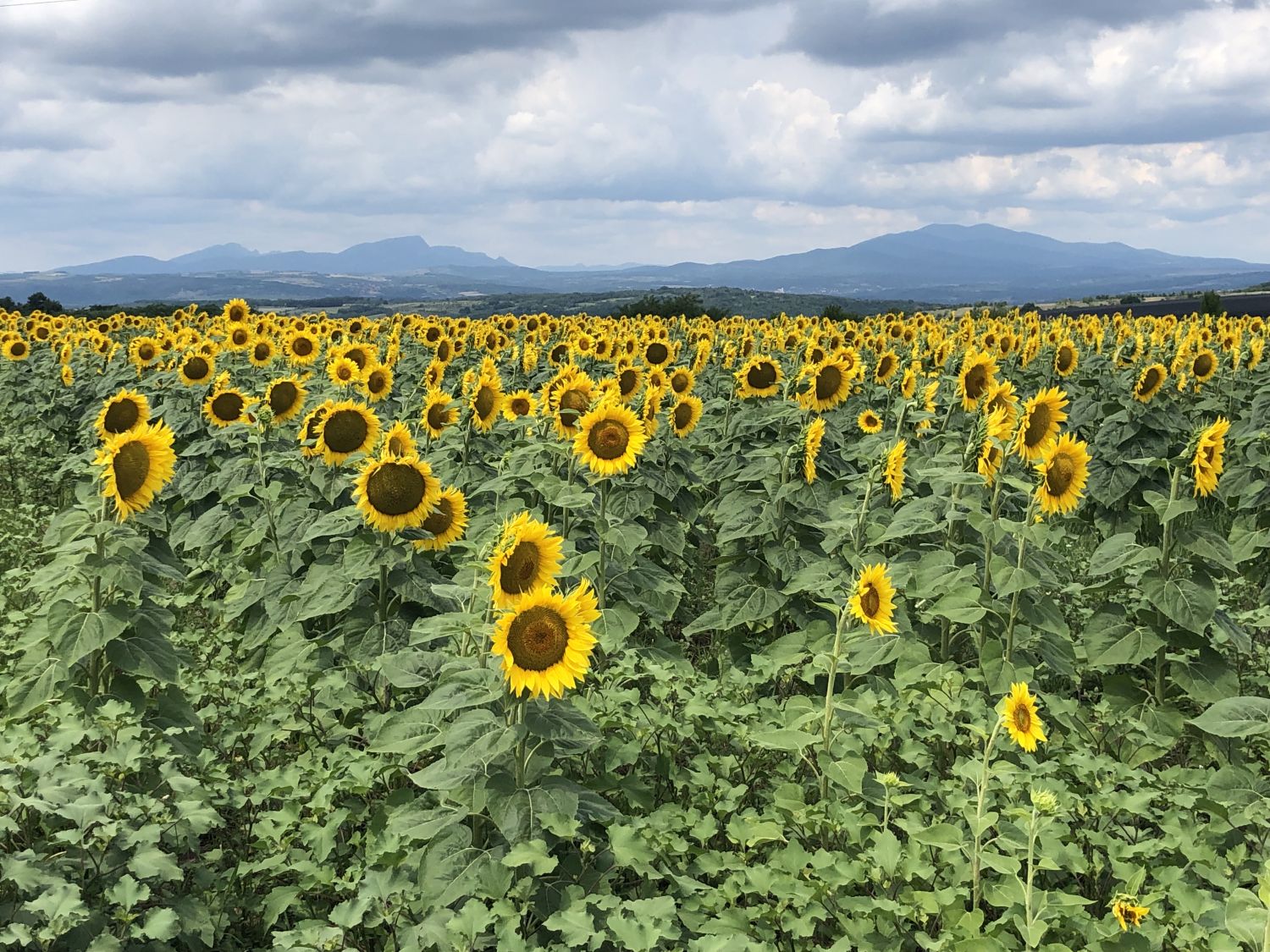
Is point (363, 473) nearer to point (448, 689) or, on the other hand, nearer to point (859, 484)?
point (448, 689)

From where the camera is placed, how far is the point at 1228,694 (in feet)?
15.4

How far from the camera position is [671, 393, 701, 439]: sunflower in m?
6.98

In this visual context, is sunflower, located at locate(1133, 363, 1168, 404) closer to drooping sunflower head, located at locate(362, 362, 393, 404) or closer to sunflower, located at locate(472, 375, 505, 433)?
sunflower, located at locate(472, 375, 505, 433)

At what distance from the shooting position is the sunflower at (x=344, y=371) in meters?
8.87

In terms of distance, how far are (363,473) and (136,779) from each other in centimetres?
170

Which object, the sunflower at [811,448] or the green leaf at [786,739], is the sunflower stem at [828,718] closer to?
the green leaf at [786,739]

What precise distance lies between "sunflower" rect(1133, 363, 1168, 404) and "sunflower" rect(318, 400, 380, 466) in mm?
7687

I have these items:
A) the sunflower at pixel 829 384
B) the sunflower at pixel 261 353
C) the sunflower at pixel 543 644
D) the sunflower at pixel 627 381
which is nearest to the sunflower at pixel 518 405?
the sunflower at pixel 627 381

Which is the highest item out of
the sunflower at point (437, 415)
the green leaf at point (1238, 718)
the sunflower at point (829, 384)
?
the sunflower at point (829, 384)

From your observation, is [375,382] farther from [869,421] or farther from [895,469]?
[895,469]

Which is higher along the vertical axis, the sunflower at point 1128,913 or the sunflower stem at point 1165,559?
the sunflower stem at point 1165,559

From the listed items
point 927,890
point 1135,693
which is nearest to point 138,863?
point 927,890

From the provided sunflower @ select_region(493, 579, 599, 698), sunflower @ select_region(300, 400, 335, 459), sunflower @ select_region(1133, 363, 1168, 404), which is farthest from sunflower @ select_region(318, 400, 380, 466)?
sunflower @ select_region(1133, 363, 1168, 404)

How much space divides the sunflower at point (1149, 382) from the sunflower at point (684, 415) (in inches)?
202
